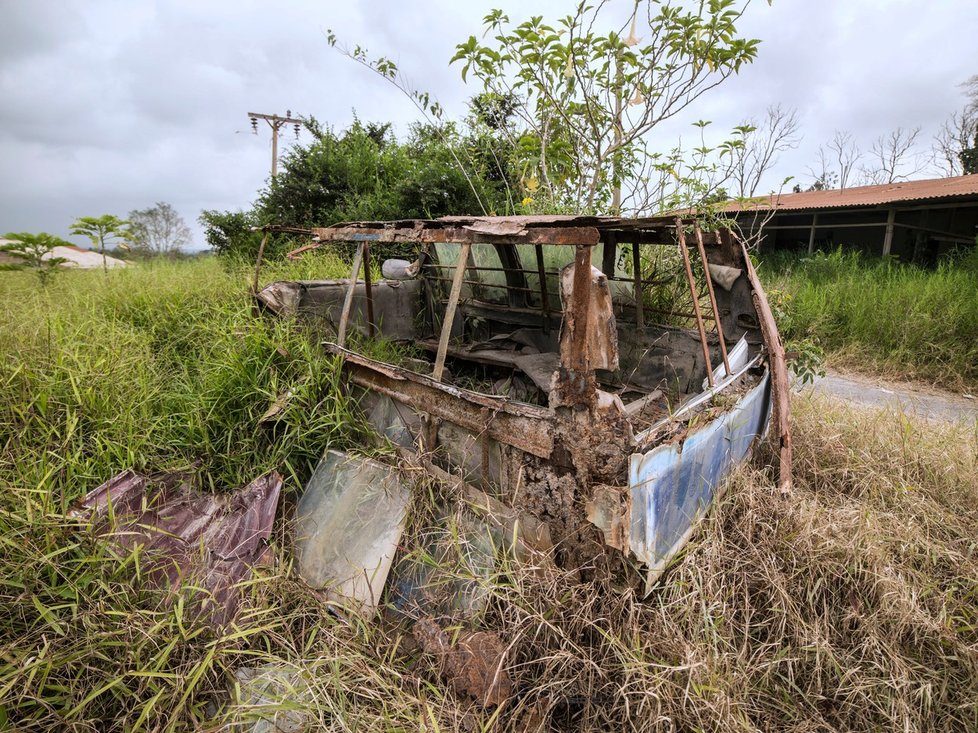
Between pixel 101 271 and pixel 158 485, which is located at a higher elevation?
pixel 101 271

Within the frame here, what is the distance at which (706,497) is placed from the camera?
282 centimetres

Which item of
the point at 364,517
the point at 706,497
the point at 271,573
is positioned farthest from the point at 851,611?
the point at 271,573

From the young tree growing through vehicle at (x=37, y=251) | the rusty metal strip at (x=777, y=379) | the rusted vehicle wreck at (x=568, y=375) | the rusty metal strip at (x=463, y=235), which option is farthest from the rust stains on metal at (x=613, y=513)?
the young tree growing through vehicle at (x=37, y=251)

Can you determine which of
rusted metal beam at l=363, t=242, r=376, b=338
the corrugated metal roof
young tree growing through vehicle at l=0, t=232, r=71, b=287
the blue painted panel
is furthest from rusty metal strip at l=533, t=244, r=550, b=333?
the corrugated metal roof

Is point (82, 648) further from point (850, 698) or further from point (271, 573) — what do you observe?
point (850, 698)

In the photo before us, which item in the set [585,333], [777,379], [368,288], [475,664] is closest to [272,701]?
[475,664]

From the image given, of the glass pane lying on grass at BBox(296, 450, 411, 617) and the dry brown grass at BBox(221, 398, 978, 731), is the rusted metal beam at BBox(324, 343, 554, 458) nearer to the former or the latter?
the glass pane lying on grass at BBox(296, 450, 411, 617)

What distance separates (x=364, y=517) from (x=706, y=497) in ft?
5.92

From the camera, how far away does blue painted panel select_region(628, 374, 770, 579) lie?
2119 mm

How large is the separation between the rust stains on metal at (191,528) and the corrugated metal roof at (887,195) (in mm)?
9710

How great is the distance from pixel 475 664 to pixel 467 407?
1.07 m

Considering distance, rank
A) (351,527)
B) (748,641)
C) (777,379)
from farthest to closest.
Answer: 1. (777,379)
2. (351,527)
3. (748,641)

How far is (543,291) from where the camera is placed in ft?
14.7

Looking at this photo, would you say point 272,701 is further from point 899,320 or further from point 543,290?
point 899,320
